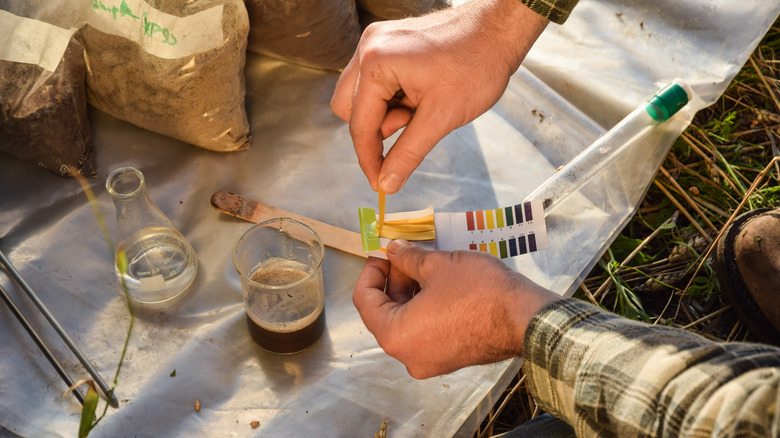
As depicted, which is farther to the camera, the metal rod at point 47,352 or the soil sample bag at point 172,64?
the soil sample bag at point 172,64

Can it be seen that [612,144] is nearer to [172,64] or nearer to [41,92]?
[172,64]

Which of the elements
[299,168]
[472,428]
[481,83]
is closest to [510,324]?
[472,428]

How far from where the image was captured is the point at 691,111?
1.54 meters

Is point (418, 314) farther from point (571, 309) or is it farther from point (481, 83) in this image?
point (481, 83)

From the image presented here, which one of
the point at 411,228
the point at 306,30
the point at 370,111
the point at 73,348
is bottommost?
the point at 73,348

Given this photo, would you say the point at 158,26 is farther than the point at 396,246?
Yes

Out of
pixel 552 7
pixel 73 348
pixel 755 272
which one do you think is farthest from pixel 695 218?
pixel 73 348

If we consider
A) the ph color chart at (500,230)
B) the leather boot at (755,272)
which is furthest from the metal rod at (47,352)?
the leather boot at (755,272)

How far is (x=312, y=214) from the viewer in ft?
4.51

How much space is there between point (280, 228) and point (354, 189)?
1.10ft

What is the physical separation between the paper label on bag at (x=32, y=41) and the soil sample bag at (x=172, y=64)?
6 centimetres

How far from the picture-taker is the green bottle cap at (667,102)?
1460 mm

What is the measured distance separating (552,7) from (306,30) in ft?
2.01

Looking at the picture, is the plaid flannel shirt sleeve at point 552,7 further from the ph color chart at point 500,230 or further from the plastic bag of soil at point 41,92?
the plastic bag of soil at point 41,92
